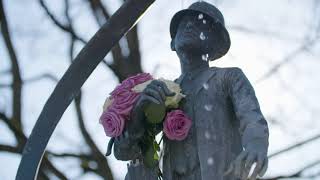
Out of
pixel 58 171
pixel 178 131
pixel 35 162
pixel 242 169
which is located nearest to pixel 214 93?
pixel 178 131

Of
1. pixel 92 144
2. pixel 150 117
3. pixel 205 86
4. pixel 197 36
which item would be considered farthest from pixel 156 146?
pixel 92 144

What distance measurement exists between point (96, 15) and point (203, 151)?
19.9 ft

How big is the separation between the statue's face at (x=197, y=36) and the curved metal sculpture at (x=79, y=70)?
278 millimetres

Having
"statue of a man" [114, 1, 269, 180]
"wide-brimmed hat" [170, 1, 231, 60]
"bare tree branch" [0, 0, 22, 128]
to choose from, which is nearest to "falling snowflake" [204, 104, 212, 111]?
"statue of a man" [114, 1, 269, 180]

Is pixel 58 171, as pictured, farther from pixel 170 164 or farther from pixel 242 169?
pixel 242 169

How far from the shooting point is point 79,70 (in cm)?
498

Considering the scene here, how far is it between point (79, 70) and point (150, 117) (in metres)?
0.75

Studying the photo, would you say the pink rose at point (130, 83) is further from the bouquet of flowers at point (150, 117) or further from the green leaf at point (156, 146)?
the green leaf at point (156, 146)

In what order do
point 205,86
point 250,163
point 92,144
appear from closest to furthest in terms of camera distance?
point 250,163 < point 205,86 < point 92,144

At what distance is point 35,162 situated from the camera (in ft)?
15.8

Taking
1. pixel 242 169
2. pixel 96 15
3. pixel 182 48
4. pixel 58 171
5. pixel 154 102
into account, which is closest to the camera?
pixel 242 169

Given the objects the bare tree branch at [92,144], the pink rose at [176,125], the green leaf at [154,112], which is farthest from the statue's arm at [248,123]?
the bare tree branch at [92,144]

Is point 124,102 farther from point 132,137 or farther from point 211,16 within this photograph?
point 211,16

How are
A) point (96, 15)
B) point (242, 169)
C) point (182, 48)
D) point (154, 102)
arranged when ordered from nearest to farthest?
point (242, 169) < point (154, 102) < point (182, 48) < point (96, 15)
